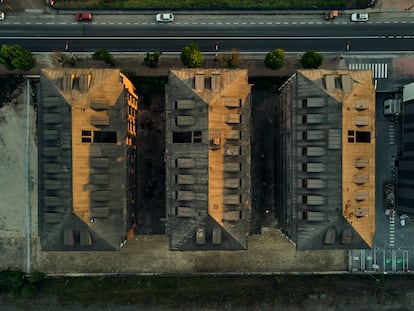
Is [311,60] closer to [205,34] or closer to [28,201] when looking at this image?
[205,34]

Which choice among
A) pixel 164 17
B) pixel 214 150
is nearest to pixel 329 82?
pixel 214 150

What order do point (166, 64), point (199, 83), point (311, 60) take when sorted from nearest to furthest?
point (199, 83), point (311, 60), point (166, 64)

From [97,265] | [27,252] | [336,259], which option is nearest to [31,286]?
[27,252]

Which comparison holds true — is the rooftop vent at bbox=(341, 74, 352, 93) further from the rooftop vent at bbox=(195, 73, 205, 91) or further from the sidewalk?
the rooftop vent at bbox=(195, 73, 205, 91)

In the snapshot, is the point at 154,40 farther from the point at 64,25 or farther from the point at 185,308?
the point at 185,308

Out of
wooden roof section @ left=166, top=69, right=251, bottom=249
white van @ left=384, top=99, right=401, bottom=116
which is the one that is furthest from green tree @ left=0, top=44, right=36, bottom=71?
white van @ left=384, top=99, right=401, bottom=116
